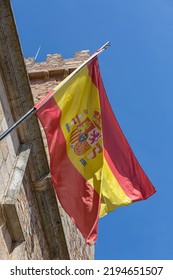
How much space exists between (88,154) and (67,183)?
629 mm

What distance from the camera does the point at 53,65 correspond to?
561 inches

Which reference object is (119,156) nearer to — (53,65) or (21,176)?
(21,176)

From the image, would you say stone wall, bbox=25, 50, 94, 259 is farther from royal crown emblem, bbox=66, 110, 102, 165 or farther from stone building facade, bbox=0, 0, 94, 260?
royal crown emblem, bbox=66, 110, 102, 165

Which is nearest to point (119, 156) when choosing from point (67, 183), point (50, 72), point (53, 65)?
point (67, 183)

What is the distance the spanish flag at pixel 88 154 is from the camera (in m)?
5.31

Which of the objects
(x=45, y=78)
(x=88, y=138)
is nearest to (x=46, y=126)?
(x=88, y=138)

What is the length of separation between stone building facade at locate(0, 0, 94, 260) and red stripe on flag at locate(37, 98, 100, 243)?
Result: 53 cm

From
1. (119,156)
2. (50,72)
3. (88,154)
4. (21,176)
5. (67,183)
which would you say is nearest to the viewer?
(67,183)

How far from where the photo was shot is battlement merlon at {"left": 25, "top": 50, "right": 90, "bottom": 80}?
13.7 meters

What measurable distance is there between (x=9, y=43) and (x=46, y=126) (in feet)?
4.86

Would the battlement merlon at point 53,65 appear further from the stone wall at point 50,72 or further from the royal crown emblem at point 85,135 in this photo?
the royal crown emblem at point 85,135

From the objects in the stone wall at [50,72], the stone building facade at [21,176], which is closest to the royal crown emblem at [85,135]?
the stone building facade at [21,176]
